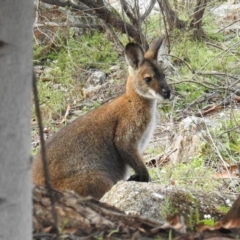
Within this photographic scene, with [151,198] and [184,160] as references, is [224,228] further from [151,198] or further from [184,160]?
[184,160]

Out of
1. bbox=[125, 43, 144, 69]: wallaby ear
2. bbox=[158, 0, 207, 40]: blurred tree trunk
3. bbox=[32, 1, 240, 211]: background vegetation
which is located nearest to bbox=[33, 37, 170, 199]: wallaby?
bbox=[125, 43, 144, 69]: wallaby ear

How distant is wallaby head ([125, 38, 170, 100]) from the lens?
7.18 meters

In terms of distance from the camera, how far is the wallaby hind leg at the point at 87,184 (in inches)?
244

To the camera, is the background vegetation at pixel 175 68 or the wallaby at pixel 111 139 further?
the background vegetation at pixel 175 68

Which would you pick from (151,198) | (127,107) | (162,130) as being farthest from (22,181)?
(162,130)

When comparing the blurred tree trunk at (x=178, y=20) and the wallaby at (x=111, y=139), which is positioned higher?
the blurred tree trunk at (x=178, y=20)

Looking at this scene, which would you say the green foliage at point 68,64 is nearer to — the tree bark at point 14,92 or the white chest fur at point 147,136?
the white chest fur at point 147,136

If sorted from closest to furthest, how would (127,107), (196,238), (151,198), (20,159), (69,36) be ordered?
1. (20,159)
2. (196,238)
3. (151,198)
4. (127,107)
5. (69,36)

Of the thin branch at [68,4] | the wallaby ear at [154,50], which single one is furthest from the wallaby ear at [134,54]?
the thin branch at [68,4]

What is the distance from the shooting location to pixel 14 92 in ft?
6.62

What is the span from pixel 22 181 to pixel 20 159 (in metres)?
0.07

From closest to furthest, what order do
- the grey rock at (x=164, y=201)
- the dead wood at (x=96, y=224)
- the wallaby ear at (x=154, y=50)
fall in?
the dead wood at (x=96, y=224), the grey rock at (x=164, y=201), the wallaby ear at (x=154, y=50)

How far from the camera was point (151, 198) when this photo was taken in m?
4.35

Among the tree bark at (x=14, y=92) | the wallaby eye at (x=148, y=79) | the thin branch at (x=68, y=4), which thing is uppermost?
the thin branch at (x=68, y=4)
